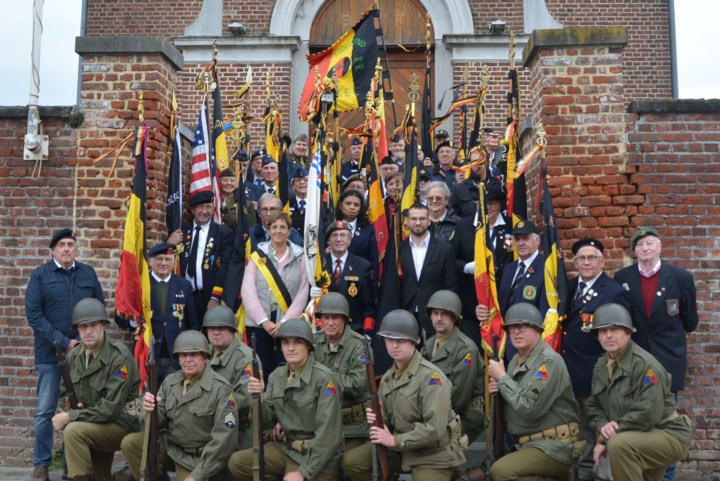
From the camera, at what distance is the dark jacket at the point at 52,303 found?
25.6 ft

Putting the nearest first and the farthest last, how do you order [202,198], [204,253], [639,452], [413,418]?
1. [639,452]
2. [413,418]
3. [204,253]
4. [202,198]

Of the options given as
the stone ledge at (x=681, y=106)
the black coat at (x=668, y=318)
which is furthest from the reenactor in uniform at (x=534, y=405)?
the stone ledge at (x=681, y=106)

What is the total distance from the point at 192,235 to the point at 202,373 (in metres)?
2.11

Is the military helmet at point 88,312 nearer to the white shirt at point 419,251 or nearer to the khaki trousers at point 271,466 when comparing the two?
the khaki trousers at point 271,466

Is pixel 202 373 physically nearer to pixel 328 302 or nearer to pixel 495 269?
pixel 328 302

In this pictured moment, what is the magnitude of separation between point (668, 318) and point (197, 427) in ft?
13.0

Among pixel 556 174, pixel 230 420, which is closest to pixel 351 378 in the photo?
pixel 230 420

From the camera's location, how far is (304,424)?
663 cm

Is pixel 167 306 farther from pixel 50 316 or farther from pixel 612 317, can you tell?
pixel 612 317

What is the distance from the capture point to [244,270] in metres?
8.20

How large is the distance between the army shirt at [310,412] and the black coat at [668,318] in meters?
2.60

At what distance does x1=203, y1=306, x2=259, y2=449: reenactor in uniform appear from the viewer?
274 inches

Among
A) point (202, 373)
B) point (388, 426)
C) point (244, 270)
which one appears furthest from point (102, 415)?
point (388, 426)

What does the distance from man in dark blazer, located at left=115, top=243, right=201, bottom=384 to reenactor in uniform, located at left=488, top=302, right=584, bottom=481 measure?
3.03 m
